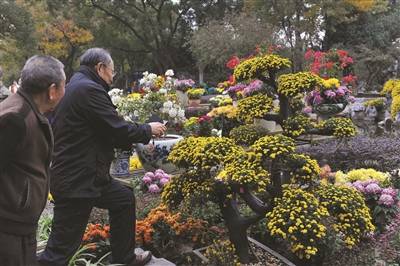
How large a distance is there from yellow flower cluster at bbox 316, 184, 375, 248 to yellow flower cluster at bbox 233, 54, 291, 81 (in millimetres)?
1812

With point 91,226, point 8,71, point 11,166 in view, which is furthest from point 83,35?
point 11,166

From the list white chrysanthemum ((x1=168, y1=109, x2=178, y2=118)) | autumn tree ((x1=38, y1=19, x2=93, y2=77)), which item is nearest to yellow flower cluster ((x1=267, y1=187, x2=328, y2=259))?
white chrysanthemum ((x1=168, y1=109, x2=178, y2=118))

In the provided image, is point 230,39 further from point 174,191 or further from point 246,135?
point 174,191

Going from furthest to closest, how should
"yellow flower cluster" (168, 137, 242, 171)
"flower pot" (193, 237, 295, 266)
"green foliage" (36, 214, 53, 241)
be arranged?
1. "green foliage" (36, 214, 53, 241)
2. "flower pot" (193, 237, 295, 266)
3. "yellow flower cluster" (168, 137, 242, 171)

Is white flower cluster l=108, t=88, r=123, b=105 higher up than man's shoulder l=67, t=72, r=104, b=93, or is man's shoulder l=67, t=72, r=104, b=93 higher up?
man's shoulder l=67, t=72, r=104, b=93

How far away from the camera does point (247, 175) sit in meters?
3.74

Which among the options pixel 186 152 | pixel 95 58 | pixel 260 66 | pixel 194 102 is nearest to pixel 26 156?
pixel 95 58

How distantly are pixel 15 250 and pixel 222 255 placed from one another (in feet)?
6.85

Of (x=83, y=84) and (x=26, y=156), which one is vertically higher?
(x=83, y=84)

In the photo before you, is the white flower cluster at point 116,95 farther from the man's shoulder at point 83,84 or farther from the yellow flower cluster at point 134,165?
the man's shoulder at point 83,84

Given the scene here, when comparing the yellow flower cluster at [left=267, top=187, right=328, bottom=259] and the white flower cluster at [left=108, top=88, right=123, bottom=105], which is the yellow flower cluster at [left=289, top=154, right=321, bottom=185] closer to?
the yellow flower cluster at [left=267, top=187, right=328, bottom=259]

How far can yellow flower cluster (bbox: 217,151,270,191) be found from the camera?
12.3 feet

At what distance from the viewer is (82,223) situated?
3504mm

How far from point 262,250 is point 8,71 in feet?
135
